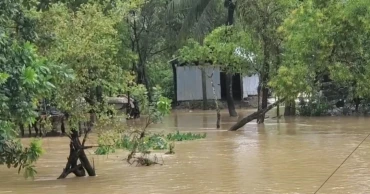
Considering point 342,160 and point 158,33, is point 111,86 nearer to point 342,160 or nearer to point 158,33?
point 342,160

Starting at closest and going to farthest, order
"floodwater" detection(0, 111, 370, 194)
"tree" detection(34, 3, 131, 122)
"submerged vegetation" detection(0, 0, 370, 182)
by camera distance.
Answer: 1. "submerged vegetation" detection(0, 0, 370, 182)
2. "floodwater" detection(0, 111, 370, 194)
3. "tree" detection(34, 3, 131, 122)

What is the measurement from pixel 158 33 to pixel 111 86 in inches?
962

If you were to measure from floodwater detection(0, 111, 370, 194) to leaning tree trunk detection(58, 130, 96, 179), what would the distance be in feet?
0.75

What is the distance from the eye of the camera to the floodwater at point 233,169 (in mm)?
13031

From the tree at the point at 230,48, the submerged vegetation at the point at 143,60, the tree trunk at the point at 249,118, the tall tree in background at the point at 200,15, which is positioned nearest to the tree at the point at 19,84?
the submerged vegetation at the point at 143,60

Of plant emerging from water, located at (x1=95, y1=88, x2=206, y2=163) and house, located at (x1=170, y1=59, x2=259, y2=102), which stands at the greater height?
house, located at (x1=170, y1=59, x2=259, y2=102)

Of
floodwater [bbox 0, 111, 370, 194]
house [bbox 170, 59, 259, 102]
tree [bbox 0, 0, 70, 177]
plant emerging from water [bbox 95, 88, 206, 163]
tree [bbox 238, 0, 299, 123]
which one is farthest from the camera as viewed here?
house [bbox 170, 59, 259, 102]

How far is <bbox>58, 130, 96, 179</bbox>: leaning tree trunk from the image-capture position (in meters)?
14.3

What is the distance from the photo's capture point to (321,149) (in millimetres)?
18516

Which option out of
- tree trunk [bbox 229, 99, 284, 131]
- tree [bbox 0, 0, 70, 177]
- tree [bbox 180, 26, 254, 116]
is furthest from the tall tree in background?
tree [bbox 0, 0, 70, 177]

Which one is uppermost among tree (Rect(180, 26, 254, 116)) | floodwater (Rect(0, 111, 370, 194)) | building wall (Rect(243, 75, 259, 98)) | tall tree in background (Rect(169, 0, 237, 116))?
tall tree in background (Rect(169, 0, 237, 116))

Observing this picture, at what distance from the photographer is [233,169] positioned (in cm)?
1534

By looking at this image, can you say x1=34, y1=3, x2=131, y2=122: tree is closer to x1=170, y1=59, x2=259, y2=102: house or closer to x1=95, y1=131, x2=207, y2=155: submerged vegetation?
x1=95, y1=131, x2=207, y2=155: submerged vegetation

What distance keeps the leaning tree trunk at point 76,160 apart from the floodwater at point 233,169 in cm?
23
